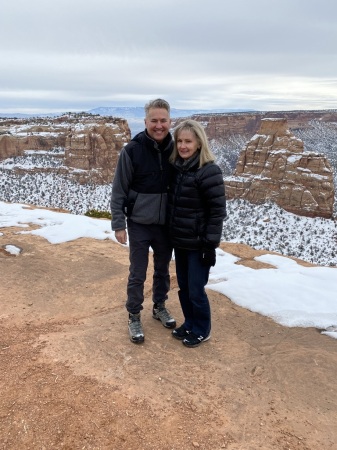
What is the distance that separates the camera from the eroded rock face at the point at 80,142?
240 feet

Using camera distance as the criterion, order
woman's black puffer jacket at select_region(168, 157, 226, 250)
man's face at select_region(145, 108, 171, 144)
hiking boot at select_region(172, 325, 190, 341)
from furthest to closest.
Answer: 1. hiking boot at select_region(172, 325, 190, 341)
2. man's face at select_region(145, 108, 171, 144)
3. woman's black puffer jacket at select_region(168, 157, 226, 250)

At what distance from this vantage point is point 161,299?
466 centimetres

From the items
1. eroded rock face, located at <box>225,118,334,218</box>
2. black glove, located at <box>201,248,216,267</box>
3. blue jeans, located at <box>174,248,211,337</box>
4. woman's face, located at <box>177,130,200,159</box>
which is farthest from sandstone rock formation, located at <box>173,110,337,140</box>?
black glove, located at <box>201,248,216,267</box>

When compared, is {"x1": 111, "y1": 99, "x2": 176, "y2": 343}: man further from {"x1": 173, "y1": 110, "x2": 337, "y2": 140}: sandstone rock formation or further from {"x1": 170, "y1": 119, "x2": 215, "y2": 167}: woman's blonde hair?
{"x1": 173, "y1": 110, "x2": 337, "y2": 140}: sandstone rock formation

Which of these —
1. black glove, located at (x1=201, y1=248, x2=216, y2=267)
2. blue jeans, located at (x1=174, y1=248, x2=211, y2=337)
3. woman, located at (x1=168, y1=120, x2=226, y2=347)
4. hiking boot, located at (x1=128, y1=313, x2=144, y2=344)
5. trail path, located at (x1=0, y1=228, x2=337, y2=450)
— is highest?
woman, located at (x1=168, y1=120, x2=226, y2=347)

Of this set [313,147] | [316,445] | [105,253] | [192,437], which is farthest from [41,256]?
[313,147]

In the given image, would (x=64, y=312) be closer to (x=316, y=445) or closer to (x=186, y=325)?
(x=186, y=325)

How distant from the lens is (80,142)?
73.0 meters

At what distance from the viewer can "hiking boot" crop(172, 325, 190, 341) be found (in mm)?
4301

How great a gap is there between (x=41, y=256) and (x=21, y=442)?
4755mm

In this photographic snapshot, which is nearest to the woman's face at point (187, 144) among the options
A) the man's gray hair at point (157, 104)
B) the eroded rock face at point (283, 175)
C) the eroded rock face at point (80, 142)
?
the man's gray hair at point (157, 104)

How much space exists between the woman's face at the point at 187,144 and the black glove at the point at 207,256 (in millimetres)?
977

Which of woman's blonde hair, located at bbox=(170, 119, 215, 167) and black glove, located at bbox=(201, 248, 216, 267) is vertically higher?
woman's blonde hair, located at bbox=(170, 119, 215, 167)

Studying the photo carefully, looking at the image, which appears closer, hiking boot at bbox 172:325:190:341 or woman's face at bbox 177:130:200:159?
woman's face at bbox 177:130:200:159
